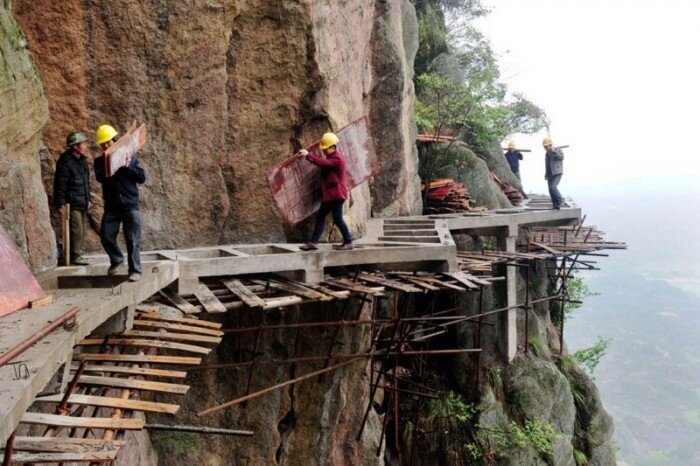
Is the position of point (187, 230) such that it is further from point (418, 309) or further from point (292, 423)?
point (418, 309)

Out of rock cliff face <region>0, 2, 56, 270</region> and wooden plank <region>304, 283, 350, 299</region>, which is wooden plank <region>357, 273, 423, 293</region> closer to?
wooden plank <region>304, 283, 350, 299</region>

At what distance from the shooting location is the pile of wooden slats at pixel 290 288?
611 cm

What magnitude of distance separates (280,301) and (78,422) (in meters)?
3.09

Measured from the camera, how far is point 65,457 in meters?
3.00

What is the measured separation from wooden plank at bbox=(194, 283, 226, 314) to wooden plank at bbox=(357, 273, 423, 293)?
2.42 m

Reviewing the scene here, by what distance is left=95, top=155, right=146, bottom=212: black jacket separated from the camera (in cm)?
565

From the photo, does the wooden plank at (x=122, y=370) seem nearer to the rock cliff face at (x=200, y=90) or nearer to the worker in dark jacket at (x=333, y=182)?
the worker in dark jacket at (x=333, y=182)

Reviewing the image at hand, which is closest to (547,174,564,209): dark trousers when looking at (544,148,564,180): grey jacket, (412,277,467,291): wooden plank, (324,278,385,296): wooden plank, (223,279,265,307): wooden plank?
(544,148,564,180): grey jacket

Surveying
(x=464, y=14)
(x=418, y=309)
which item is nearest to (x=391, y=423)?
(x=418, y=309)

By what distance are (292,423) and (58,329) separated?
19.0 ft

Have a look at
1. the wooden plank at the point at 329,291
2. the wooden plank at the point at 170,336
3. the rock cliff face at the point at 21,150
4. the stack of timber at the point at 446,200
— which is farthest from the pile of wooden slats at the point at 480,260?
the rock cliff face at the point at 21,150

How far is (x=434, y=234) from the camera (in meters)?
9.93

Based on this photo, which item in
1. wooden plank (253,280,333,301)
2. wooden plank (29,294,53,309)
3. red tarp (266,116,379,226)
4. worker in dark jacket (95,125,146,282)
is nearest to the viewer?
wooden plank (29,294,53,309)

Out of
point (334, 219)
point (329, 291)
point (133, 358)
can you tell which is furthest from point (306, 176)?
point (133, 358)
